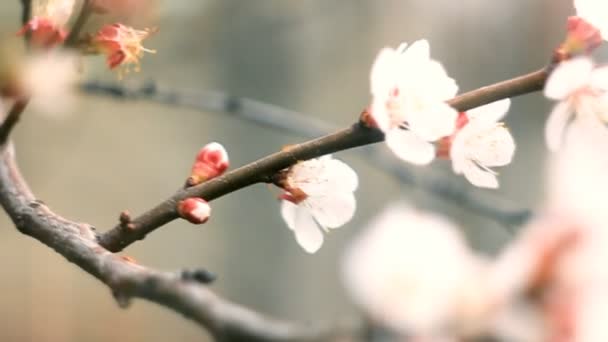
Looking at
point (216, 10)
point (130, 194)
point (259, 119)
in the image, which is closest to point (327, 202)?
point (259, 119)

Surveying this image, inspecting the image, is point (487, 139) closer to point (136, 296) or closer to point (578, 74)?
point (578, 74)

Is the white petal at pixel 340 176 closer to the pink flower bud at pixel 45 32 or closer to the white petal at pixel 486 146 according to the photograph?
the white petal at pixel 486 146

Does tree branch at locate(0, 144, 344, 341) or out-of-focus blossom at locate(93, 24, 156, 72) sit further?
out-of-focus blossom at locate(93, 24, 156, 72)

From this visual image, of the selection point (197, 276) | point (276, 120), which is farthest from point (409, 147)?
point (276, 120)

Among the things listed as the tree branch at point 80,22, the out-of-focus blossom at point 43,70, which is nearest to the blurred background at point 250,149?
the out-of-focus blossom at point 43,70

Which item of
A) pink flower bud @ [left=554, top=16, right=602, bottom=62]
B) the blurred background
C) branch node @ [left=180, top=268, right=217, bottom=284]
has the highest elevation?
the blurred background

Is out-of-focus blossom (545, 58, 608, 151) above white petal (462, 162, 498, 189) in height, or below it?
above

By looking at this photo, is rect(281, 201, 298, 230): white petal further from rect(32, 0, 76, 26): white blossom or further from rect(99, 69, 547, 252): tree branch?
rect(32, 0, 76, 26): white blossom

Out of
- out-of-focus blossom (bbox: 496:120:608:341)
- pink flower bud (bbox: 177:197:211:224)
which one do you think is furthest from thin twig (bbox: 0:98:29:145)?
out-of-focus blossom (bbox: 496:120:608:341)

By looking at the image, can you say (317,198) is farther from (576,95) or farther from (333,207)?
(576,95)
